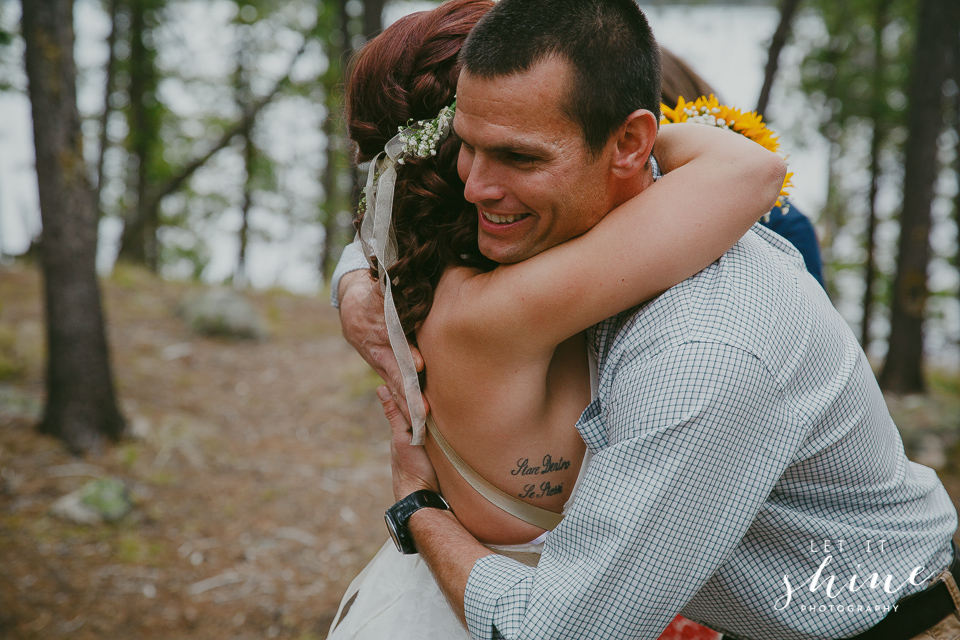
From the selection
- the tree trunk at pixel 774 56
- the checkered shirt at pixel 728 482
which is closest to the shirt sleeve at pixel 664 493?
the checkered shirt at pixel 728 482

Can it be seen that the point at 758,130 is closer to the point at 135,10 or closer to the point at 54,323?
the point at 54,323

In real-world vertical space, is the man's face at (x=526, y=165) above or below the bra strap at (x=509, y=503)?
above

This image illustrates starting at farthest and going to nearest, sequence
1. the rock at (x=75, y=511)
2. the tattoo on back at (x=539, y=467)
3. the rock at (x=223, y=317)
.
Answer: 1. the rock at (x=223, y=317)
2. the rock at (x=75, y=511)
3. the tattoo on back at (x=539, y=467)

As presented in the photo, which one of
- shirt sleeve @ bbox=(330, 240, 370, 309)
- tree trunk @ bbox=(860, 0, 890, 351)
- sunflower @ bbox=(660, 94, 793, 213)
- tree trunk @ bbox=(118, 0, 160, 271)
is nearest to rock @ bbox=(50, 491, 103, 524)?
shirt sleeve @ bbox=(330, 240, 370, 309)

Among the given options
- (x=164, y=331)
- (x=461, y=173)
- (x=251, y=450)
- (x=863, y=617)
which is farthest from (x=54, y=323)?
(x=863, y=617)

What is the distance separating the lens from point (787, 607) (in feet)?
5.68

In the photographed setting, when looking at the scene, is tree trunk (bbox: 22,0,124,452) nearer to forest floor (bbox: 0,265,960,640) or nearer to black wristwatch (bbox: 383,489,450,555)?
forest floor (bbox: 0,265,960,640)

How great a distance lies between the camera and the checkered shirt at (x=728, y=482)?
4.56ft

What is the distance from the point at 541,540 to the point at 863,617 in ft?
2.78

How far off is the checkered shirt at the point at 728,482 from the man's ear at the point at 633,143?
12.9 inches

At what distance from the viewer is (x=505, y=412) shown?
1.75 metres

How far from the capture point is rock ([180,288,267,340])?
392 inches

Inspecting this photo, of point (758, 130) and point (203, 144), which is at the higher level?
point (758, 130)

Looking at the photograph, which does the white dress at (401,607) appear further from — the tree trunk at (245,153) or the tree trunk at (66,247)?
the tree trunk at (245,153)
